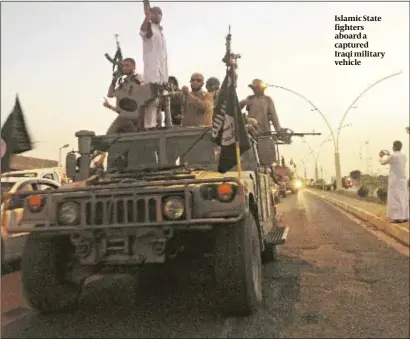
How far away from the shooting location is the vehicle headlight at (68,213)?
3947mm

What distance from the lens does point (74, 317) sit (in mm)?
4211

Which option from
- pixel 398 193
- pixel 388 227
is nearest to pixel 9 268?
pixel 388 227

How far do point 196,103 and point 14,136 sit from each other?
294cm

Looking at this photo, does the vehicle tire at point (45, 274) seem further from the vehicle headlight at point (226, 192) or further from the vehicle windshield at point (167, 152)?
the vehicle headlight at point (226, 192)

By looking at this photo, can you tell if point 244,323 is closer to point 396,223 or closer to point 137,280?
point 137,280

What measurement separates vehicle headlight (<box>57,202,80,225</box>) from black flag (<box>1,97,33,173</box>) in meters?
0.75

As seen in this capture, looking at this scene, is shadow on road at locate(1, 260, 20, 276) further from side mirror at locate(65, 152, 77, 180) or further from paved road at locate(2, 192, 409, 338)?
side mirror at locate(65, 152, 77, 180)

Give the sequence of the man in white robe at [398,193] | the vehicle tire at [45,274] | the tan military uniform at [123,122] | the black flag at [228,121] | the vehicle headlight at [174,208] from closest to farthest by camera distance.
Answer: the vehicle headlight at [174,208] → the vehicle tire at [45,274] → the black flag at [228,121] → the tan military uniform at [123,122] → the man in white robe at [398,193]

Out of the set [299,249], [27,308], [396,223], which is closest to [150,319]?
[27,308]

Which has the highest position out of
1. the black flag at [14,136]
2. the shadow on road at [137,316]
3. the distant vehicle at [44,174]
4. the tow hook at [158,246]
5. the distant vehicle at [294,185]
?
the black flag at [14,136]

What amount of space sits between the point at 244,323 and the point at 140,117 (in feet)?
11.1

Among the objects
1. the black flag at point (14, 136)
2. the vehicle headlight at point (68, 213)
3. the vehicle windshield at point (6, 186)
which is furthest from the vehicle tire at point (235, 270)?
the vehicle windshield at point (6, 186)

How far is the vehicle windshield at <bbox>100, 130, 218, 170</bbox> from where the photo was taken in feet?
17.2

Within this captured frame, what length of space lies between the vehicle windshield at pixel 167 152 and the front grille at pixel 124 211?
1.31m
